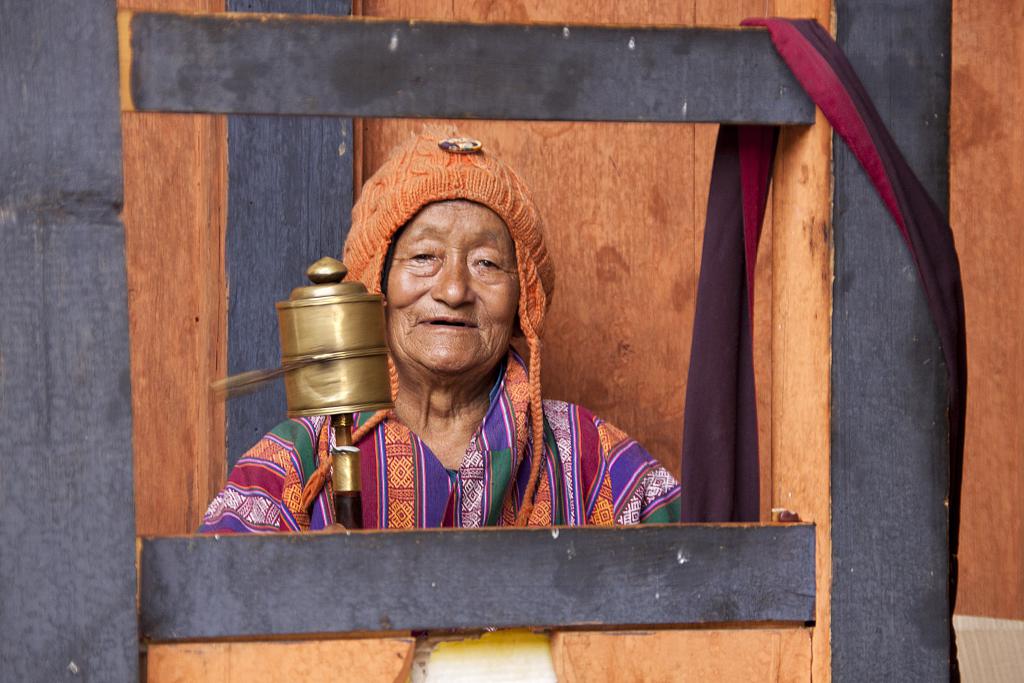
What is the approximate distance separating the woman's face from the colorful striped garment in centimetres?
14

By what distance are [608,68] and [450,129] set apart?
107cm

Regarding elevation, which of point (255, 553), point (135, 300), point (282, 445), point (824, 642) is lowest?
point (824, 642)

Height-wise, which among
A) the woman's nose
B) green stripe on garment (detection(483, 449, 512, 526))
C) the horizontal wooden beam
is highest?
the horizontal wooden beam

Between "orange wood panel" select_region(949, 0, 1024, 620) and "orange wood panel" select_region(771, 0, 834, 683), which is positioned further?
"orange wood panel" select_region(949, 0, 1024, 620)

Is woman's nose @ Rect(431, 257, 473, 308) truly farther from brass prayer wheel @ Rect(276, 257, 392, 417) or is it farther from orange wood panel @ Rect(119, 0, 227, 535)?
brass prayer wheel @ Rect(276, 257, 392, 417)

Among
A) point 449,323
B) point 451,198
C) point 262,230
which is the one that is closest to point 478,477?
point 449,323

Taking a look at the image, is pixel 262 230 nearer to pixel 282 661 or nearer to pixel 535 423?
pixel 535 423

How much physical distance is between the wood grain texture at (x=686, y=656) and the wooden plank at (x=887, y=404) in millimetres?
57

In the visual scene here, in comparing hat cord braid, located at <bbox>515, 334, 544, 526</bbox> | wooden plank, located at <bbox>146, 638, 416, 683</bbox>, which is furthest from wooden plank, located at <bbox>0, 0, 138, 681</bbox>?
hat cord braid, located at <bbox>515, 334, 544, 526</bbox>

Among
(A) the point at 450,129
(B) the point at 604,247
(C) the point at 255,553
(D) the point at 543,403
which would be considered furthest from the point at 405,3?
(C) the point at 255,553

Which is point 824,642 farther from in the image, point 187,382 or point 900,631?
point 187,382

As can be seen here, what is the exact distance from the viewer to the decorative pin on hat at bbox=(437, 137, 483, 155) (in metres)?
2.42

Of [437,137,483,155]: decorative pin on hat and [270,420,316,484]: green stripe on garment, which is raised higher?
[437,137,483,155]: decorative pin on hat

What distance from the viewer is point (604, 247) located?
9.47ft
